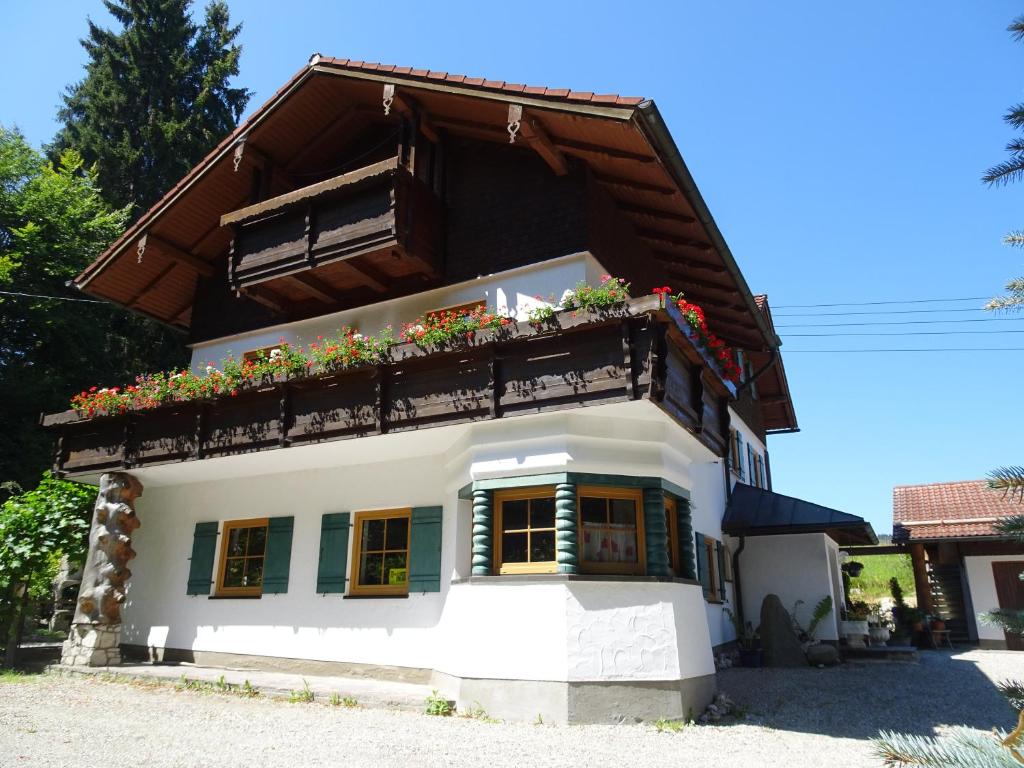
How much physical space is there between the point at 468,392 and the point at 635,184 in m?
4.12

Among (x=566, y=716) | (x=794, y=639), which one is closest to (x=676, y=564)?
(x=566, y=716)

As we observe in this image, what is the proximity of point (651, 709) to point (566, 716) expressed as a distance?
38.1 inches

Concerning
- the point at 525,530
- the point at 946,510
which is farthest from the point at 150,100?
the point at 946,510

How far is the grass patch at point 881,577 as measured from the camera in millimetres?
29719

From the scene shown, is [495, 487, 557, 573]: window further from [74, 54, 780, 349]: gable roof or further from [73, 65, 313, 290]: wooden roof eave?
[73, 65, 313, 290]: wooden roof eave

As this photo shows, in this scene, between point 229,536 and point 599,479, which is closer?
point 599,479

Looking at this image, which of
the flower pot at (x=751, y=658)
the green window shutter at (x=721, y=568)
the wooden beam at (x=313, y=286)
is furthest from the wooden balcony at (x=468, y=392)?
the flower pot at (x=751, y=658)

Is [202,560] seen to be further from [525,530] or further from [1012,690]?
[1012,690]

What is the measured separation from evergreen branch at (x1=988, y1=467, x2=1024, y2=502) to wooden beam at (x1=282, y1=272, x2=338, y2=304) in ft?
34.5

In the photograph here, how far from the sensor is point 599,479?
880cm

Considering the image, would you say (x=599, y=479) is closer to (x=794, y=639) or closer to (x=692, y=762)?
(x=692, y=762)

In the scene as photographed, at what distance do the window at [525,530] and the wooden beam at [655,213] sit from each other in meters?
4.80

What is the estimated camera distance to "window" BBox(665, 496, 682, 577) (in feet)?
31.2

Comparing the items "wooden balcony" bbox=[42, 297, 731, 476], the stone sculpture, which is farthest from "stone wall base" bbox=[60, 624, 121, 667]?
"wooden balcony" bbox=[42, 297, 731, 476]
